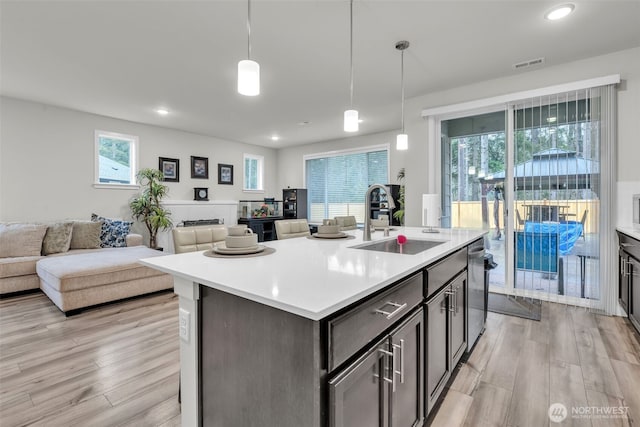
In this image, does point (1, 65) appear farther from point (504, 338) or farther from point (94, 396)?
point (504, 338)

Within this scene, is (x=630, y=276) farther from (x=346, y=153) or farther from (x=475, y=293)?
(x=346, y=153)

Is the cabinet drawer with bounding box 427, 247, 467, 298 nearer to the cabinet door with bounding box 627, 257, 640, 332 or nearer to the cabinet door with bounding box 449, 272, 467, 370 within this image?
the cabinet door with bounding box 449, 272, 467, 370

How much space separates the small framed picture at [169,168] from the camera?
562 centimetres

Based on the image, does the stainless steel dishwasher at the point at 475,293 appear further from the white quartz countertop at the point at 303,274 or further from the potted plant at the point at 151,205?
the potted plant at the point at 151,205

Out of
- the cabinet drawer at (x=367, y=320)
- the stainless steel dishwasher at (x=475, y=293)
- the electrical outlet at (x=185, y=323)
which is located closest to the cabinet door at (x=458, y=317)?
the stainless steel dishwasher at (x=475, y=293)

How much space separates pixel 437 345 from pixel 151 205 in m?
5.12

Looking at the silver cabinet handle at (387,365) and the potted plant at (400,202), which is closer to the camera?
the silver cabinet handle at (387,365)

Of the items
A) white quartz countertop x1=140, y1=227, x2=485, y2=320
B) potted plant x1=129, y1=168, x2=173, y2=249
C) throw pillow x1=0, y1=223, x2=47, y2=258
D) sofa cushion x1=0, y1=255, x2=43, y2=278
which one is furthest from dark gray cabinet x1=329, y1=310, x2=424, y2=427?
potted plant x1=129, y1=168, x2=173, y2=249

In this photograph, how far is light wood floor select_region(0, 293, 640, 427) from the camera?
158 cm

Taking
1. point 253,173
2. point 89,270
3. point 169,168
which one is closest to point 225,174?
point 253,173

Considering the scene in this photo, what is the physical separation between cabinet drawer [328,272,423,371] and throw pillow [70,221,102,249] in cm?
467

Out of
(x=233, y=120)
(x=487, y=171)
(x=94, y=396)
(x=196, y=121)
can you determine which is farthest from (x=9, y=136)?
(x=487, y=171)

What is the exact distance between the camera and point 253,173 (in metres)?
7.46

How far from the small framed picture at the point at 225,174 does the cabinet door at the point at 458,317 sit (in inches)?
223
